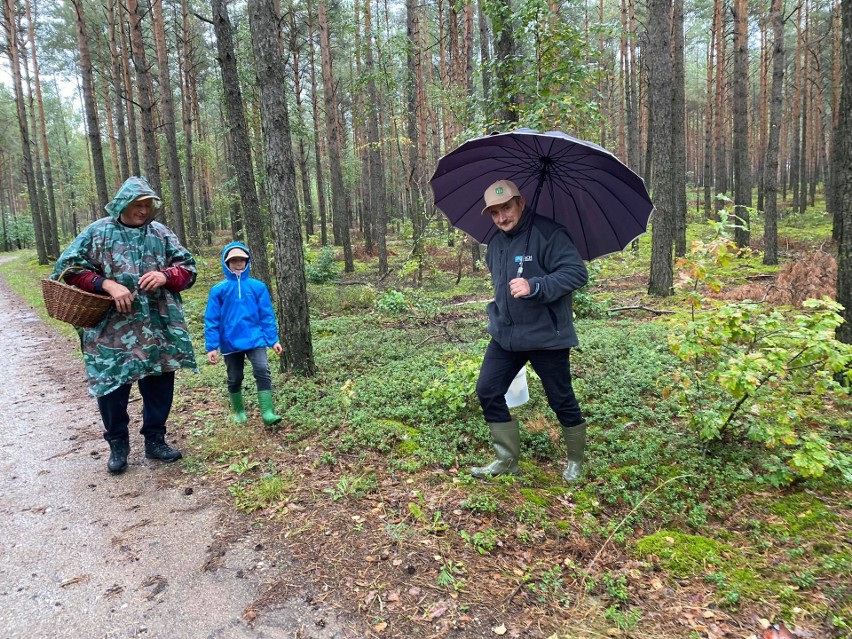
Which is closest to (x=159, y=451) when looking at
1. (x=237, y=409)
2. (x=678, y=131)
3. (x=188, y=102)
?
(x=237, y=409)

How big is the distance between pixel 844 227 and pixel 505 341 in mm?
3148

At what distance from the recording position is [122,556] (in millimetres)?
3055

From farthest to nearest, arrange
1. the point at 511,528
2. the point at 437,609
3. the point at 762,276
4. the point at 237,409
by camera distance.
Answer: the point at 762,276
the point at 237,409
the point at 511,528
the point at 437,609

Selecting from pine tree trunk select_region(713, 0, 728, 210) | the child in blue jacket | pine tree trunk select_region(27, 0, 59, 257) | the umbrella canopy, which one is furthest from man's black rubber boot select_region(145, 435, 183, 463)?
pine tree trunk select_region(27, 0, 59, 257)

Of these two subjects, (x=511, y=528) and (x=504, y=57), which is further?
(x=504, y=57)

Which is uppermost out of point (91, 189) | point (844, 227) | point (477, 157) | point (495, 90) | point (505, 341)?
point (91, 189)

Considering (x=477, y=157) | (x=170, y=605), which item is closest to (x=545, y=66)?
(x=477, y=157)

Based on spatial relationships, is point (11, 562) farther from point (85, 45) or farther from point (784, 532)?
point (85, 45)

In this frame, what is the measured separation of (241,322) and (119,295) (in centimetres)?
114

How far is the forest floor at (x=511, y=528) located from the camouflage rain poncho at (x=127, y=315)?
946 millimetres

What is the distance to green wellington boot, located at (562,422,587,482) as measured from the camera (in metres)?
3.66

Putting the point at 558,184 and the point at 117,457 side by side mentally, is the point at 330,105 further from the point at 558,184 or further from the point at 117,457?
the point at 117,457

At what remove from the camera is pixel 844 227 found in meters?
4.09

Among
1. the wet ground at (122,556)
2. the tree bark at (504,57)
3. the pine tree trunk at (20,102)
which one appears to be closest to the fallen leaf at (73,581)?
the wet ground at (122,556)
